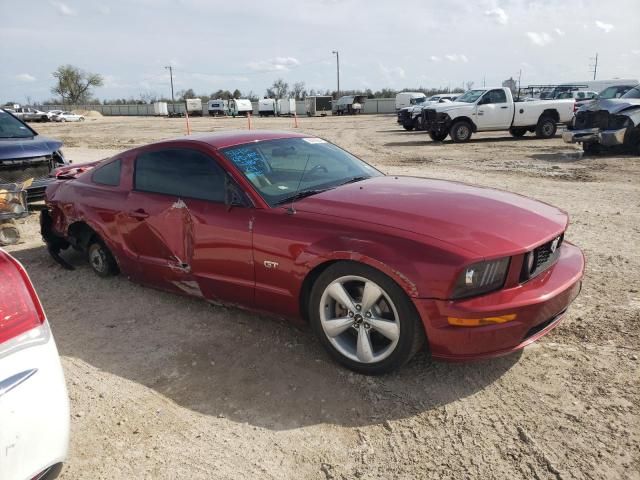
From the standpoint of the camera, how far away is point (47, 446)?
1.85 metres

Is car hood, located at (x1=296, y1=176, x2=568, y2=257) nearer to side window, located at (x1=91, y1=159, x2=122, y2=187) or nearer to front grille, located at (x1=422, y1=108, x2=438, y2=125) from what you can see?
side window, located at (x1=91, y1=159, x2=122, y2=187)

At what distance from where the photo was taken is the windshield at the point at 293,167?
3693mm

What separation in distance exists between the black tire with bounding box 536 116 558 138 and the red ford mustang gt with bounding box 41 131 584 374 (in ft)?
55.9

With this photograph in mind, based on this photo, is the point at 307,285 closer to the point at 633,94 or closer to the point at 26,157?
the point at 26,157

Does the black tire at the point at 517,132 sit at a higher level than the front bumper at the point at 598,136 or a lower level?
lower

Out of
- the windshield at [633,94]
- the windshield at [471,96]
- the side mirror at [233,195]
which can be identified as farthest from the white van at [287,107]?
the side mirror at [233,195]

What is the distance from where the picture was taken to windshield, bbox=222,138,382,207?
3.69 m

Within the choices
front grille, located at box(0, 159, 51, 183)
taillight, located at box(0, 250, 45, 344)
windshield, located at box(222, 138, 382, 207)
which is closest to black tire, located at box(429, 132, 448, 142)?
front grille, located at box(0, 159, 51, 183)

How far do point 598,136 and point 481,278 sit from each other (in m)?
12.3

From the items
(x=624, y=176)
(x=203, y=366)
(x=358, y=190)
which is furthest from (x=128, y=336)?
(x=624, y=176)

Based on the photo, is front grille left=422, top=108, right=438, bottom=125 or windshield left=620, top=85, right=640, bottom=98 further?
front grille left=422, top=108, right=438, bottom=125

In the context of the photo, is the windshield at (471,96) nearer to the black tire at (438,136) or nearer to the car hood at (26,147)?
the black tire at (438,136)

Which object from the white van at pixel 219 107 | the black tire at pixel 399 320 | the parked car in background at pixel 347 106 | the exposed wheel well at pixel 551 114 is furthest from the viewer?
the white van at pixel 219 107

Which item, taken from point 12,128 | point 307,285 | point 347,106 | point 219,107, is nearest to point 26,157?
point 12,128
